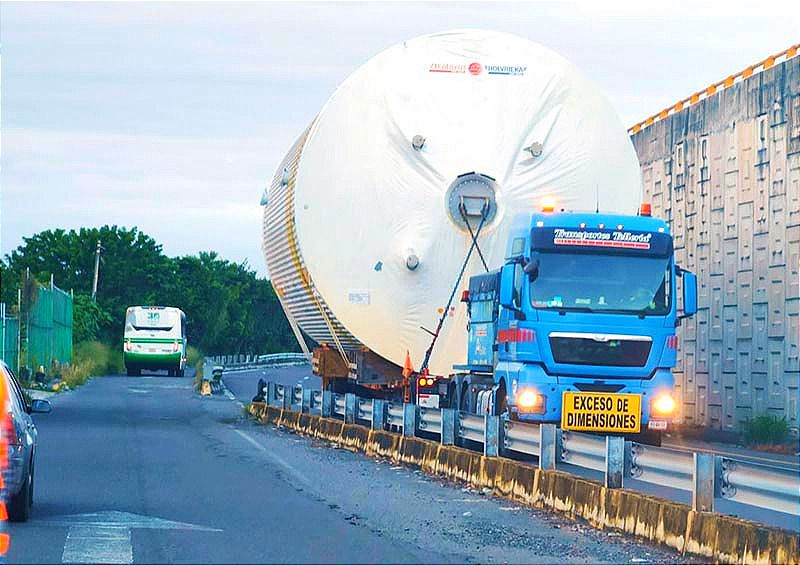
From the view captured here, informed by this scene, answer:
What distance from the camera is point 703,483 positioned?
11.7 metres

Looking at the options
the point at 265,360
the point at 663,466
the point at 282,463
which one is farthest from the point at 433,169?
the point at 265,360

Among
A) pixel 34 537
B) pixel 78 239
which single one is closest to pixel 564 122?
pixel 34 537

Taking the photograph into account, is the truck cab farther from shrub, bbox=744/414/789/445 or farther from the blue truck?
shrub, bbox=744/414/789/445

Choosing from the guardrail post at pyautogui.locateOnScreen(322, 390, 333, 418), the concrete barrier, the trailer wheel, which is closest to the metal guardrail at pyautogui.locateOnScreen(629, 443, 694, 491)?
the concrete barrier

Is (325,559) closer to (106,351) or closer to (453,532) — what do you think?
(453,532)

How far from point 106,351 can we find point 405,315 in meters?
61.3

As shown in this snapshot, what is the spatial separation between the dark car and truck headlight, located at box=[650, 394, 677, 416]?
8853 mm

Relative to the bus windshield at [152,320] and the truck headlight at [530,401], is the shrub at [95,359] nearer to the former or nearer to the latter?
the bus windshield at [152,320]

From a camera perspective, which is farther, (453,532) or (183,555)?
(453,532)

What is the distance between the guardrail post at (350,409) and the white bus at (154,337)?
43.3m

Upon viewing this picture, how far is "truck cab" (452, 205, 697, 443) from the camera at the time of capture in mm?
19906

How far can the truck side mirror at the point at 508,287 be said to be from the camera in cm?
2016

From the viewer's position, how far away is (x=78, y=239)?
102 meters

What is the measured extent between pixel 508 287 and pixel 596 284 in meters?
1.13
